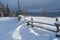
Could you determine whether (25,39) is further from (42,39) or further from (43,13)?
(43,13)

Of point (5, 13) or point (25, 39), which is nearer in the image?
point (25, 39)

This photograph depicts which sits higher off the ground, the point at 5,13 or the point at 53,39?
the point at 53,39

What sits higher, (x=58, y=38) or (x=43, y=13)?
(x=58, y=38)

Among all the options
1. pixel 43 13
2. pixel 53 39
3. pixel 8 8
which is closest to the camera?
pixel 53 39

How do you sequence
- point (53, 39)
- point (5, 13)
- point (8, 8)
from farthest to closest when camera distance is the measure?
point (8, 8), point (5, 13), point (53, 39)

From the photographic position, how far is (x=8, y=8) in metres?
87.5

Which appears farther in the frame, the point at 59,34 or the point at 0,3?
the point at 0,3

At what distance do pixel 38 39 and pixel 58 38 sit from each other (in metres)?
1.05

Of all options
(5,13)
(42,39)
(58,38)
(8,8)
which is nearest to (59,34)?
(58,38)

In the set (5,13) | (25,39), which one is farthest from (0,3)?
(25,39)

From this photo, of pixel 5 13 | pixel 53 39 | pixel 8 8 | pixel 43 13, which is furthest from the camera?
pixel 8 8

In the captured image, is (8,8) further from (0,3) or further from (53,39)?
(53,39)

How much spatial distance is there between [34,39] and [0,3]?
73.3 m

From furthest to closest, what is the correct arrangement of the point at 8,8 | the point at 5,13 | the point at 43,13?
the point at 8,8
the point at 5,13
the point at 43,13
